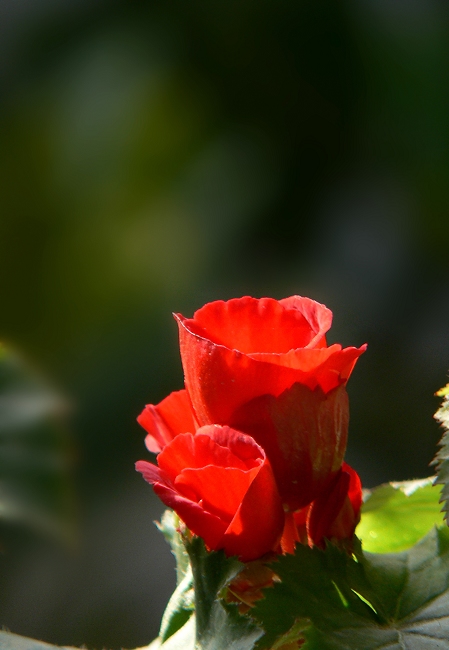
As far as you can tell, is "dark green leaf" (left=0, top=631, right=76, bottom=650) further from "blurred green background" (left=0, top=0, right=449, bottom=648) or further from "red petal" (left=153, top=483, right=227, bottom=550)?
"blurred green background" (left=0, top=0, right=449, bottom=648)

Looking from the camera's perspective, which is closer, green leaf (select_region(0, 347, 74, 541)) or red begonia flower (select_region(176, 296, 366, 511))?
red begonia flower (select_region(176, 296, 366, 511))

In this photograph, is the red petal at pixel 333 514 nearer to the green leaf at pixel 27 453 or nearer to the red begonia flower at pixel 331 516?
the red begonia flower at pixel 331 516

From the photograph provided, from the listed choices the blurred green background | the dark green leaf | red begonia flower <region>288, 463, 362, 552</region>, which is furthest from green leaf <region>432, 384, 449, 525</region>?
the blurred green background

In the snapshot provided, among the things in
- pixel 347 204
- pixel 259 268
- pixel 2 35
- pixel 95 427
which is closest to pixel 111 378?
pixel 95 427

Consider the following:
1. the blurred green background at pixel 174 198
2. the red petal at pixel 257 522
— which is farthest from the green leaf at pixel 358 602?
the blurred green background at pixel 174 198

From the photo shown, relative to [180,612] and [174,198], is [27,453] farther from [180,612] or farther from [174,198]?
[174,198]
